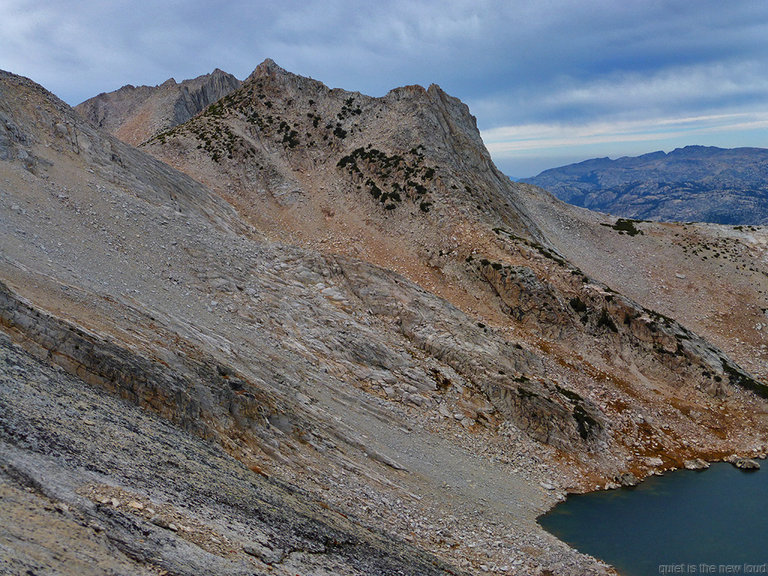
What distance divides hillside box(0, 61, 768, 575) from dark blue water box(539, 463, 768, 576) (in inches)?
72.9

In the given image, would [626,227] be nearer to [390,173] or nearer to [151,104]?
[390,173]

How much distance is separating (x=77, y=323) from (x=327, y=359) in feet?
56.6

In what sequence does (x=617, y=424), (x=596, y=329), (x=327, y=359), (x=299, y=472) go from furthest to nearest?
(x=596, y=329), (x=617, y=424), (x=327, y=359), (x=299, y=472)

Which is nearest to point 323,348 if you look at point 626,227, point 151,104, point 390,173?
point 390,173

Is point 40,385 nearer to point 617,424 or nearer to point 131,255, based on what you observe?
point 131,255

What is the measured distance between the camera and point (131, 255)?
3225cm

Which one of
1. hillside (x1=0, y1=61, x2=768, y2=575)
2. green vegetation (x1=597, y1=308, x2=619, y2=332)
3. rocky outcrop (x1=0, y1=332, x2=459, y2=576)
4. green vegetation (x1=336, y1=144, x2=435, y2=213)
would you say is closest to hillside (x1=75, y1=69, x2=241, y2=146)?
hillside (x1=0, y1=61, x2=768, y2=575)

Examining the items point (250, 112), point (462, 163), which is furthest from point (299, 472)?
point (250, 112)

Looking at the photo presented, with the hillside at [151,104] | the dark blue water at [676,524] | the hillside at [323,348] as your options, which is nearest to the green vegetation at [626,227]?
the hillside at [323,348]

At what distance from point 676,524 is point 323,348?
2750cm

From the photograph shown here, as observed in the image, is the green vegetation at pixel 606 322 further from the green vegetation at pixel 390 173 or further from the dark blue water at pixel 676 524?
the green vegetation at pixel 390 173

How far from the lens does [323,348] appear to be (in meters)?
35.2

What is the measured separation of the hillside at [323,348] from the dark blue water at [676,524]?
185cm

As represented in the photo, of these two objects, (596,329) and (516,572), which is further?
(596,329)
